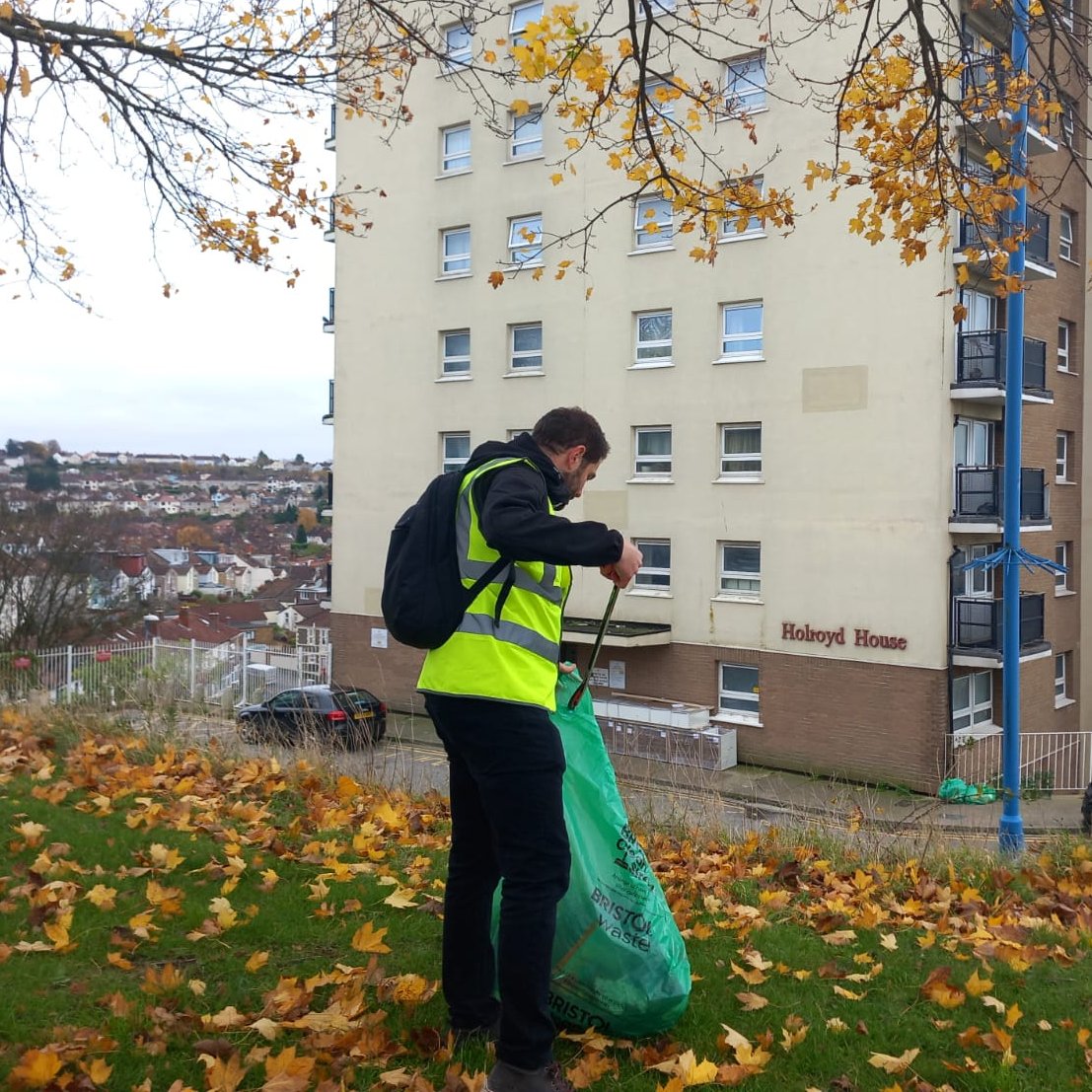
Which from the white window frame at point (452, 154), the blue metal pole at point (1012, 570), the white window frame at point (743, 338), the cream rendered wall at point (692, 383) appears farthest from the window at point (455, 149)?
the blue metal pole at point (1012, 570)

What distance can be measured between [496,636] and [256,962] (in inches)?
71.4

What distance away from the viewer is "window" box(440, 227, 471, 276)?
2997 centimetres

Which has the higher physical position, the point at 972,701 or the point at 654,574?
the point at 654,574

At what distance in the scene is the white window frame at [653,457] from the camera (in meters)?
26.5

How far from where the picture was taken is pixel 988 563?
46.6ft

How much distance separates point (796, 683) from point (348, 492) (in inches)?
556

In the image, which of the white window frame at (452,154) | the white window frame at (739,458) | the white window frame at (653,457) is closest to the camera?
the white window frame at (739,458)

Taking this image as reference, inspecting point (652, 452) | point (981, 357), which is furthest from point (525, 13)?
point (981, 357)

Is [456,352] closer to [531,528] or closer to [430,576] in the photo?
[430,576]

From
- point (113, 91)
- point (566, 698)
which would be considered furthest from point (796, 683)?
point (566, 698)

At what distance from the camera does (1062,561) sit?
28141 millimetres

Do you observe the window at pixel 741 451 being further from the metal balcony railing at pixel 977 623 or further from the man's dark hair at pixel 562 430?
the man's dark hair at pixel 562 430

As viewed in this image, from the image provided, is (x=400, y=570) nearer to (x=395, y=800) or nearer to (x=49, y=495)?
(x=395, y=800)

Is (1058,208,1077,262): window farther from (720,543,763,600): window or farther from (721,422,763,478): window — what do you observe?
(720,543,763,600): window
